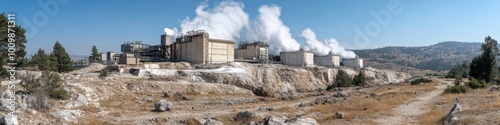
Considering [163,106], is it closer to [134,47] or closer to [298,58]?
[134,47]

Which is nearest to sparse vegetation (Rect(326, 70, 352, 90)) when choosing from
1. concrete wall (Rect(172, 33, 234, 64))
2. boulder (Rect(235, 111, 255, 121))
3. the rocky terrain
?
the rocky terrain

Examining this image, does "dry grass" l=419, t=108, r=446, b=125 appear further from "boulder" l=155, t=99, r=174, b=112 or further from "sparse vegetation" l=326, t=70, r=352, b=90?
"sparse vegetation" l=326, t=70, r=352, b=90

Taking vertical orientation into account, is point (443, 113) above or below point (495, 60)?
below

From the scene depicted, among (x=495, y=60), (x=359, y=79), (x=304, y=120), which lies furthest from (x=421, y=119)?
(x=359, y=79)

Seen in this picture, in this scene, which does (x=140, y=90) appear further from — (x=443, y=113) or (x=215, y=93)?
(x=443, y=113)

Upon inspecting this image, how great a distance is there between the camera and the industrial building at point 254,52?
9613cm

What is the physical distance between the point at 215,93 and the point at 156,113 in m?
17.4

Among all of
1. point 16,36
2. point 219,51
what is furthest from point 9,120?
point 219,51

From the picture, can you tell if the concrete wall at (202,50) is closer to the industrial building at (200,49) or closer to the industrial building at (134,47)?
the industrial building at (200,49)

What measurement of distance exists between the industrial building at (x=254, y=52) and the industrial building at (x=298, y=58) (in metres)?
10.2

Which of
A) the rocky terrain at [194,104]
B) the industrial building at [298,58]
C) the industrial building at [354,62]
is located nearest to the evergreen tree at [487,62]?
the rocky terrain at [194,104]

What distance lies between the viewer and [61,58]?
5528 centimetres

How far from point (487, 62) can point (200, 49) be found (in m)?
54.5

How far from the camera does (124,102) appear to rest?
29984 millimetres
